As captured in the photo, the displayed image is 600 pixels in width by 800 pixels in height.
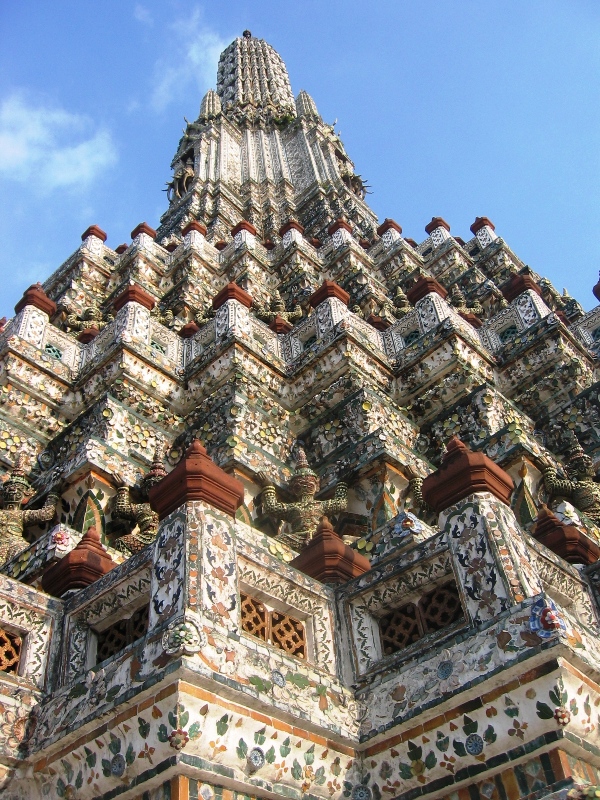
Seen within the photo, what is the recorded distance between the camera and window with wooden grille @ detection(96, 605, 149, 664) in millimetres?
5570

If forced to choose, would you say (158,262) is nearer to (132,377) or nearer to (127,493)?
(132,377)

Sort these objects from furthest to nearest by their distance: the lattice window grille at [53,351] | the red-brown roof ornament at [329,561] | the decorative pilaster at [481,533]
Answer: the lattice window grille at [53,351], the red-brown roof ornament at [329,561], the decorative pilaster at [481,533]

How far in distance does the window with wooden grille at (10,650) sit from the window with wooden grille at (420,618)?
2.52 m

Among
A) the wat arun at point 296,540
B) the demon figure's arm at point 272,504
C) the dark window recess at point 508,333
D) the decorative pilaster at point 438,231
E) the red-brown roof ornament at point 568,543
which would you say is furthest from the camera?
the decorative pilaster at point 438,231

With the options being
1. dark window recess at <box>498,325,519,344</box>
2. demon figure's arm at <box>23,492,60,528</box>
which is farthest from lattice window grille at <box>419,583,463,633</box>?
dark window recess at <box>498,325,519,344</box>

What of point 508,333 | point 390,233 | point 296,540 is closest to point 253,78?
point 390,233

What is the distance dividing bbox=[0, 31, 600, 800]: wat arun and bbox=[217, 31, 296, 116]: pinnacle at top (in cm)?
2059

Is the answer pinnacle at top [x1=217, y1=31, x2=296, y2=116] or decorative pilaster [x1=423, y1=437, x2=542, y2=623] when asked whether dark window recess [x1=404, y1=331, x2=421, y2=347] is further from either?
pinnacle at top [x1=217, y1=31, x2=296, y2=116]

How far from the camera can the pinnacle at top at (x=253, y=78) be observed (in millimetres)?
37375

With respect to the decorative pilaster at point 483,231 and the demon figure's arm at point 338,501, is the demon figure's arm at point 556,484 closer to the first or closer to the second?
the demon figure's arm at point 338,501

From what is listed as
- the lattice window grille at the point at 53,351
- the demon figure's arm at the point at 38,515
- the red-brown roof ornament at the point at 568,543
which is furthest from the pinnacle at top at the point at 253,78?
the red-brown roof ornament at the point at 568,543

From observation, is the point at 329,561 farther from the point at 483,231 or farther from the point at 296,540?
the point at 483,231

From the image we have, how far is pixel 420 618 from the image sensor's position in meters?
5.52

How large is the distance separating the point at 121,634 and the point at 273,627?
43.5 inches
